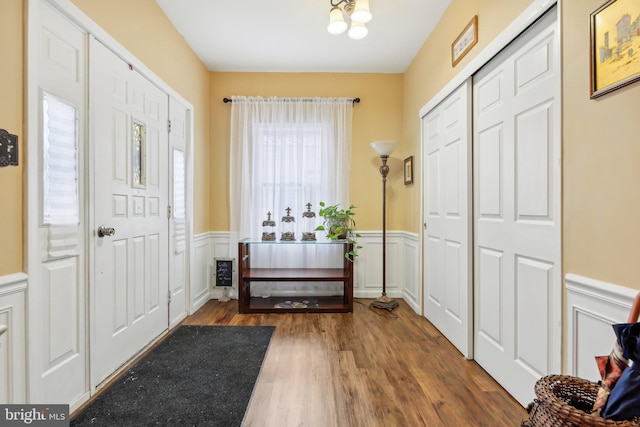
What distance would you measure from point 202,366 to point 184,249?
1.29 metres

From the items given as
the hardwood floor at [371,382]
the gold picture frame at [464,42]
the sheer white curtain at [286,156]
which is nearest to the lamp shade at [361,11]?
the gold picture frame at [464,42]

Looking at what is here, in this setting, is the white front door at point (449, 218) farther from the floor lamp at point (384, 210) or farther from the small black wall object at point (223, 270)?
the small black wall object at point (223, 270)

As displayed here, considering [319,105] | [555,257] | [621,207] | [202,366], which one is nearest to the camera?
[621,207]

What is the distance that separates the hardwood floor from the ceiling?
8.97 ft

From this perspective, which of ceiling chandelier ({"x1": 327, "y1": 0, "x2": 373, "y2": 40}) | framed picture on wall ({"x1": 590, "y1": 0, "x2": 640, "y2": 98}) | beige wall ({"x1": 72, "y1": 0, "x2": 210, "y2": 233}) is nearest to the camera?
framed picture on wall ({"x1": 590, "y1": 0, "x2": 640, "y2": 98})

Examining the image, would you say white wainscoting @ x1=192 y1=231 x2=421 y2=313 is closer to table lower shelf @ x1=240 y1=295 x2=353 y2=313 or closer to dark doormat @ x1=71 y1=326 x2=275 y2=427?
table lower shelf @ x1=240 y1=295 x2=353 y2=313

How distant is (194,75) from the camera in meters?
3.29

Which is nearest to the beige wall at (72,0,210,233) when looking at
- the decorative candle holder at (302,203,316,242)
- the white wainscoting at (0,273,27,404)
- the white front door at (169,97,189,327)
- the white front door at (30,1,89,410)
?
the white front door at (169,97,189,327)

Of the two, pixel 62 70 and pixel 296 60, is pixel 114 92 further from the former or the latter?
pixel 296 60

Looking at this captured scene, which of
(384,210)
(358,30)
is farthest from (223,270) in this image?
(358,30)

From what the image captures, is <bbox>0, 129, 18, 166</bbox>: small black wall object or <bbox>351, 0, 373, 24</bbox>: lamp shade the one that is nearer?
<bbox>0, 129, 18, 166</bbox>: small black wall object

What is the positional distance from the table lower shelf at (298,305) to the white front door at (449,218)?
92cm

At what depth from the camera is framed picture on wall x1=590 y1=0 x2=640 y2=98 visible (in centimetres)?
105

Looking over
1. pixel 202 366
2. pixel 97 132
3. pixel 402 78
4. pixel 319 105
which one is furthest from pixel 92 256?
pixel 402 78
